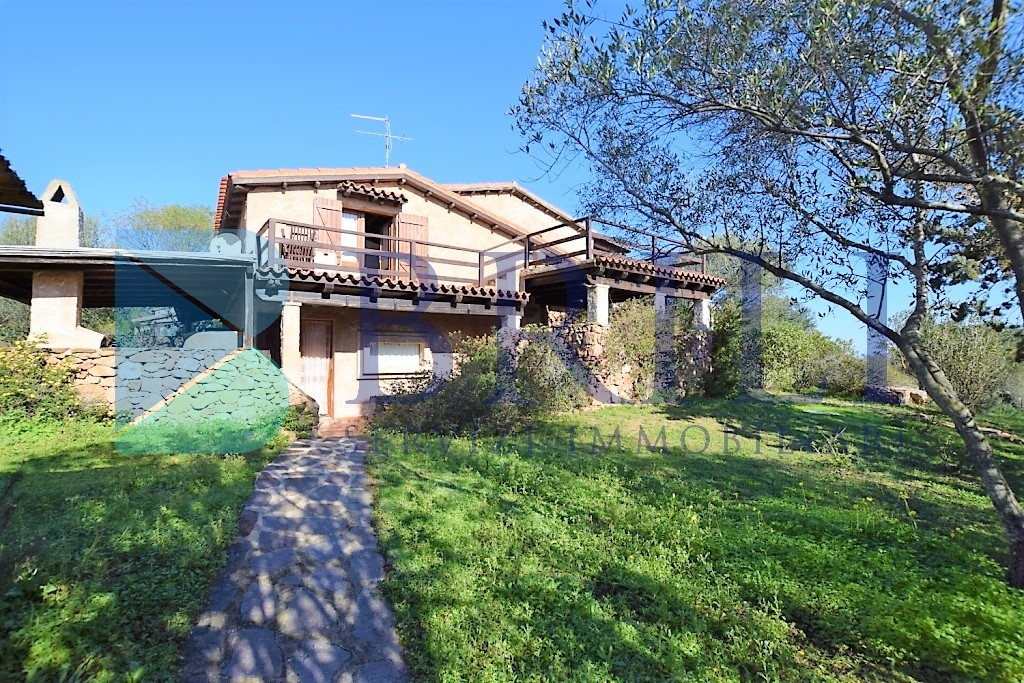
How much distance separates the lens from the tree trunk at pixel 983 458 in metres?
4.04

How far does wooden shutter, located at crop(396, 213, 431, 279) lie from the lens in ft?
43.7

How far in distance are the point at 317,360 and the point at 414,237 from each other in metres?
4.28

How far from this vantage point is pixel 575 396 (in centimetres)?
1079

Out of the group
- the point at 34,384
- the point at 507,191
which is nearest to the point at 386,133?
the point at 507,191

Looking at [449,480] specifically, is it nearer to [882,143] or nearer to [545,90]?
[545,90]

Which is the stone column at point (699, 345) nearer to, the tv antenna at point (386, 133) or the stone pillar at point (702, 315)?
the stone pillar at point (702, 315)

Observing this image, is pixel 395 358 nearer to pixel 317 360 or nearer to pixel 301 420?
pixel 317 360

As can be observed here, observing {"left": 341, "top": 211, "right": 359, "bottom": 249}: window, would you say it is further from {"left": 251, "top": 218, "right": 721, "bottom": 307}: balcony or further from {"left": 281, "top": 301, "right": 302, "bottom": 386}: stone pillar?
{"left": 281, "top": 301, "right": 302, "bottom": 386}: stone pillar

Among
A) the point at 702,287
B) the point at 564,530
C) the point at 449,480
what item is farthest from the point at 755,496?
the point at 702,287

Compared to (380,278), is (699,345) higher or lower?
lower

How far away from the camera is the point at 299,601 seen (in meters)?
3.71

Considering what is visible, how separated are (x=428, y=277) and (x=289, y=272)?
14.3 feet

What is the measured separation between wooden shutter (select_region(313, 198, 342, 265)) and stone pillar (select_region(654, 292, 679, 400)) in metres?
8.17

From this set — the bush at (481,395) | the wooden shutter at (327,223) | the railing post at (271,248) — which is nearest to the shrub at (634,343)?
the bush at (481,395)
